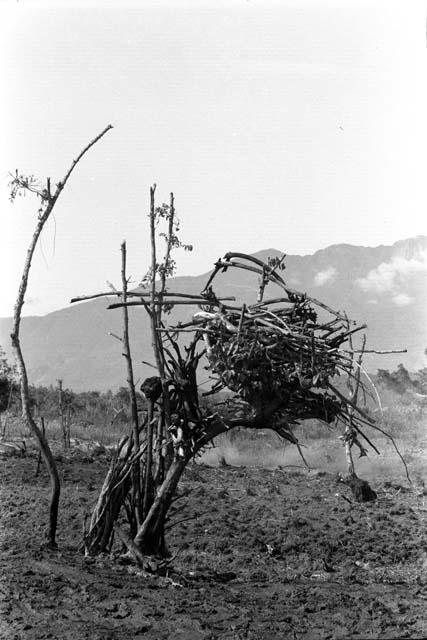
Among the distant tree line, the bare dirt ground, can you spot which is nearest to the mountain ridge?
the distant tree line

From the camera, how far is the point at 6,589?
19.8ft

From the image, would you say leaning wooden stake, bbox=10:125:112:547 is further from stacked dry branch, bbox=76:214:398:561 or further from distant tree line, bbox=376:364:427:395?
distant tree line, bbox=376:364:427:395

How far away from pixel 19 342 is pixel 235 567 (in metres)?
3.15

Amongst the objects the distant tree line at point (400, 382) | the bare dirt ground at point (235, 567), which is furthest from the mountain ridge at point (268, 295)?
the bare dirt ground at point (235, 567)

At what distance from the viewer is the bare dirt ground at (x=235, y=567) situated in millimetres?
5570

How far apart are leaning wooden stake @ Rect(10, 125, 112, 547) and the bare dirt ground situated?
0.41 meters

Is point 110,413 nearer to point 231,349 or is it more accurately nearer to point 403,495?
point 403,495

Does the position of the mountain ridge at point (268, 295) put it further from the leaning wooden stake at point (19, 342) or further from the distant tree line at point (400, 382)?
the leaning wooden stake at point (19, 342)

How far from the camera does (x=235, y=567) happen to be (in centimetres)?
855

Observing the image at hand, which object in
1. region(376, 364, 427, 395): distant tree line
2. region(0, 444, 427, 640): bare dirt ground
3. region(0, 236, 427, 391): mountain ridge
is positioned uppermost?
region(0, 236, 427, 391): mountain ridge

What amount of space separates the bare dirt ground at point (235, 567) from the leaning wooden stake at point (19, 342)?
1.35 feet

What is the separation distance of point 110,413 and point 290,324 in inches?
788

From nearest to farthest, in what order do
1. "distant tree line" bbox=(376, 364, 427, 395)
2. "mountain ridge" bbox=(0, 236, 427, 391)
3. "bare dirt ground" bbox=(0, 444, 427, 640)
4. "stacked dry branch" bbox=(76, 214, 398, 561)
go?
"bare dirt ground" bbox=(0, 444, 427, 640), "stacked dry branch" bbox=(76, 214, 398, 561), "distant tree line" bbox=(376, 364, 427, 395), "mountain ridge" bbox=(0, 236, 427, 391)

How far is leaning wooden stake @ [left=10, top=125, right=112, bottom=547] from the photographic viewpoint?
7547mm
